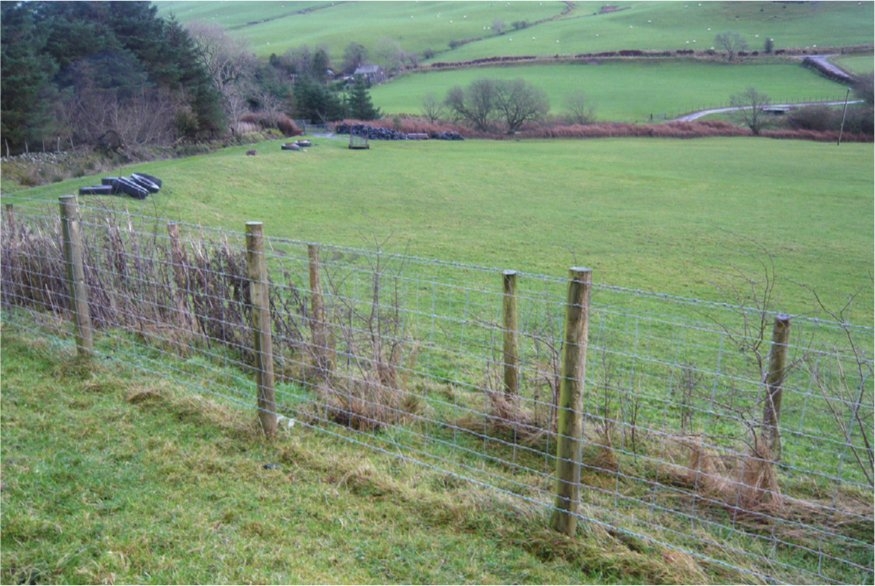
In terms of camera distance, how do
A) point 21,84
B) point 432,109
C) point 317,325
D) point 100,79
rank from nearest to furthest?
point 317,325
point 21,84
point 100,79
point 432,109

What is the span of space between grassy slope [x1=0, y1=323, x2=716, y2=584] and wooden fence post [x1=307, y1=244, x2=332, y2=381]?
0.91 m

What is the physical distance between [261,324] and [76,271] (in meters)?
2.37

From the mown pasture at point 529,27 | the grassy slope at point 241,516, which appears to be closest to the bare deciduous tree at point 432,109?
the mown pasture at point 529,27

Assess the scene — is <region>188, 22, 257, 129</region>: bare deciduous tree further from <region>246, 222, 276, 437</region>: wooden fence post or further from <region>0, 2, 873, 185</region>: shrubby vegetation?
<region>246, 222, 276, 437</region>: wooden fence post

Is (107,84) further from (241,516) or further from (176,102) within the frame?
(241,516)

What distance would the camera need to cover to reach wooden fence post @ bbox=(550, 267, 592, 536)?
13.3 feet

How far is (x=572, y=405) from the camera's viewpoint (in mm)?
4137

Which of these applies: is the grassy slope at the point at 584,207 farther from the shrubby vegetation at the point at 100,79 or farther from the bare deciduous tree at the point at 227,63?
the bare deciduous tree at the point at 227,63

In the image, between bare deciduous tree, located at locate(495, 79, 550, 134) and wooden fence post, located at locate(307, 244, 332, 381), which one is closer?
wooden fence post, located at locate(307, 244, 332, 381)

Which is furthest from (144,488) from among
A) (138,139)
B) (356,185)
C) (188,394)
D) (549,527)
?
(138,139)

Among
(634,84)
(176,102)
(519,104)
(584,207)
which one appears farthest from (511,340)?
(634,84)

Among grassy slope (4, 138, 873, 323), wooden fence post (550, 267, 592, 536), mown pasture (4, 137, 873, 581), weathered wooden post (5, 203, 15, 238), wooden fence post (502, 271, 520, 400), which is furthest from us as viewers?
grassy slope (4, 138, 873, 323)

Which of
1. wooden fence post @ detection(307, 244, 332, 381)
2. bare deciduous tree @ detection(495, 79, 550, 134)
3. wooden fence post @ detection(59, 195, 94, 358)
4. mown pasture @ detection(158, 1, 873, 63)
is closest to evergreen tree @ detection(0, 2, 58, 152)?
wooden fence post @ detection(59, 195, 94, 358)

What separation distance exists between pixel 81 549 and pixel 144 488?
72 centimetres
